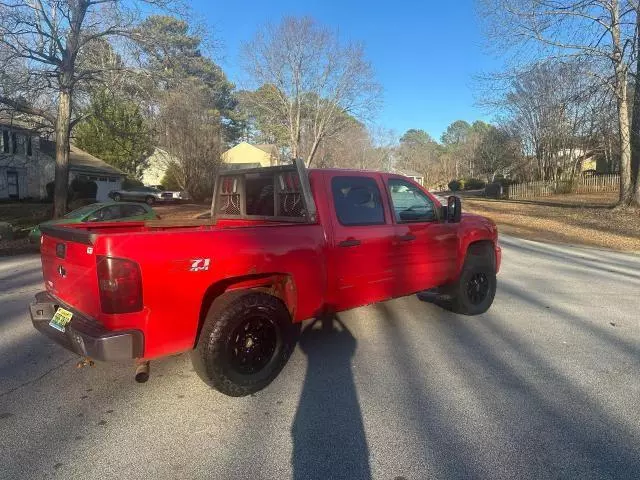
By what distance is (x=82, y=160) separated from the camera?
37.2 m

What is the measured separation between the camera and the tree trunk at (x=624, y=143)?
17312 millimetres

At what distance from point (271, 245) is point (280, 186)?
1049 mm

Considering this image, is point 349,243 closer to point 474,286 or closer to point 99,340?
point 99,340

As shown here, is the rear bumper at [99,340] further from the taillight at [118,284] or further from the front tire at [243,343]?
the front tire at [243,343]

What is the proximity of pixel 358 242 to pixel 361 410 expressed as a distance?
154cm

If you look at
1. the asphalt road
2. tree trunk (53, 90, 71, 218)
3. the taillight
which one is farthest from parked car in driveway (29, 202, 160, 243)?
the taillight

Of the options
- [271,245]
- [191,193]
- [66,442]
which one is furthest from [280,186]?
[191,193]

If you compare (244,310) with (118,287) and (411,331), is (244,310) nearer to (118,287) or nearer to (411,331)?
(118,287)

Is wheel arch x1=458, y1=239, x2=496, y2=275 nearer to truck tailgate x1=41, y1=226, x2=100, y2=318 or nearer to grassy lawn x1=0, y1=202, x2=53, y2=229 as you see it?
truck tailgate x1=41, y1=226, x2=100, y2=318

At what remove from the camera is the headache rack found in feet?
13.9

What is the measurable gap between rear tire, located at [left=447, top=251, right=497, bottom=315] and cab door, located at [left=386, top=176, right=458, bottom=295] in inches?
11.1

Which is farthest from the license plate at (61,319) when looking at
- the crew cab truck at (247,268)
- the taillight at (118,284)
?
the taillight at (118,284)

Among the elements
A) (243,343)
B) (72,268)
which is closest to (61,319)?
(72,268)

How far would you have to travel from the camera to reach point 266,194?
190 inches
